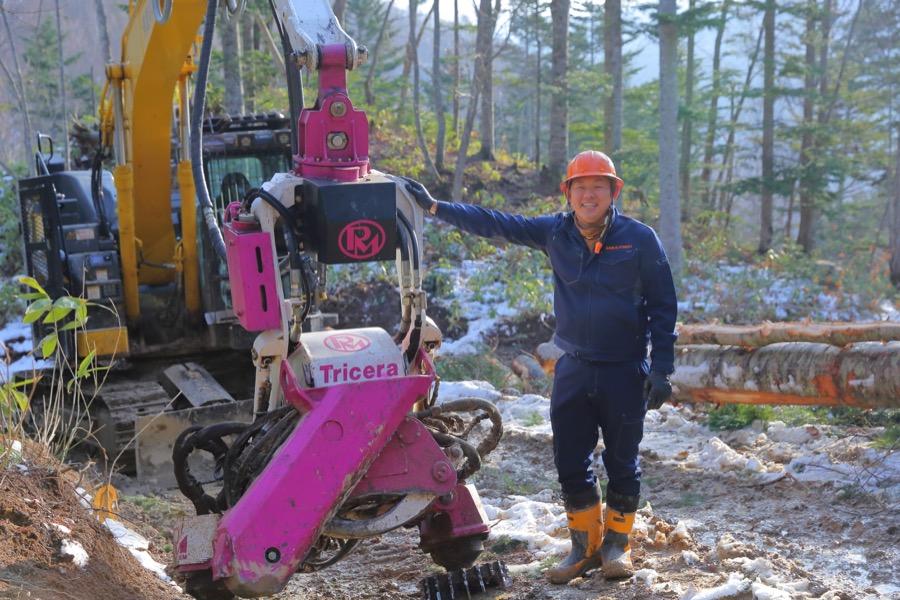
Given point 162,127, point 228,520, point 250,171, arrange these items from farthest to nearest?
point 250,171 → point 162,127 → point 228,520

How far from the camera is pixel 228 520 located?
4.00m

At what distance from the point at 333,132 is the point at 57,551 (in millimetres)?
2249

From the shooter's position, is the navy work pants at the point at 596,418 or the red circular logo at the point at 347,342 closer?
the red circular logo at the point at 347,342

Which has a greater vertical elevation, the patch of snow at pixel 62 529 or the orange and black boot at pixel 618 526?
the patch of snow at pixel 62 529

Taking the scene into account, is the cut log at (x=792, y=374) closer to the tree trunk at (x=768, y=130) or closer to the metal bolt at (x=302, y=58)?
the metal bolt at (x=302, y=58)

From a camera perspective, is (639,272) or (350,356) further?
(639,272)

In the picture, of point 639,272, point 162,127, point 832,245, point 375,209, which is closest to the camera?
point 375,209

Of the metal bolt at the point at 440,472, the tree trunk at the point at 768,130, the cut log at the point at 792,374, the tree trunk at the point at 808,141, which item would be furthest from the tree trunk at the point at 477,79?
the metal bolt at the point at 440,472

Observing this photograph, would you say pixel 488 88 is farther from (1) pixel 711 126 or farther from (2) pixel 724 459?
(2) pixel 724 459

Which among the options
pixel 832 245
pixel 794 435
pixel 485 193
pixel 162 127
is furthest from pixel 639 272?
pixel 832 245

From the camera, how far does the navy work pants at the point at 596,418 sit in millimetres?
4809

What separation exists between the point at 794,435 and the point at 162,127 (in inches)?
210

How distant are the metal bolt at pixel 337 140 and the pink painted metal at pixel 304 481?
108 centimetres

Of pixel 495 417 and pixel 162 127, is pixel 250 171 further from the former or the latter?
pixel 495 417
